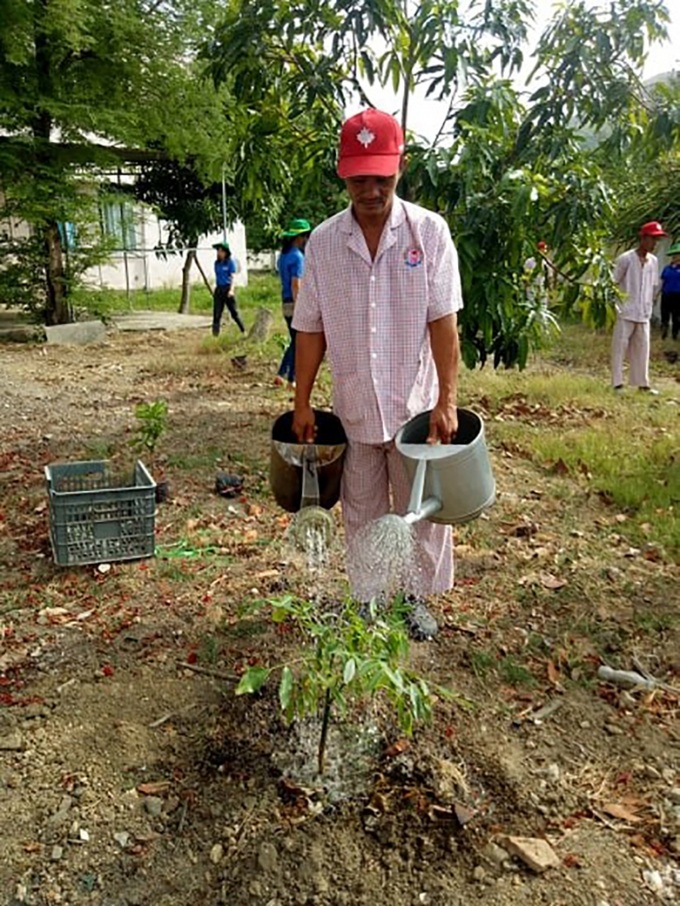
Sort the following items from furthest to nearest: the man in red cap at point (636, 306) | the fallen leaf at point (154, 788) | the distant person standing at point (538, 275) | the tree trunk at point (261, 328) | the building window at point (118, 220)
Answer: the building window at point (118, 220)
the tree trunk at point (261, 328)
the man in red cap at point (636, 306)
the distant person standing at point (538, 275)
the fallen leaf at point (154, 788)

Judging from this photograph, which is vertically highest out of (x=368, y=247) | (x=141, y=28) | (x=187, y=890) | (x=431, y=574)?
(x=141, y=28)

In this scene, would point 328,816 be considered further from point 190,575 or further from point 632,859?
point 190,575

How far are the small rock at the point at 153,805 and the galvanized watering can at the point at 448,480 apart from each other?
104cm

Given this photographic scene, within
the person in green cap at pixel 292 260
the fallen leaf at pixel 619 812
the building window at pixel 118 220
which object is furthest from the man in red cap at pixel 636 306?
the building window at pixel 118 220

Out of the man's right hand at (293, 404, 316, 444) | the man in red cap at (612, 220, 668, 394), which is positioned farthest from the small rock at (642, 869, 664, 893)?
the man in red cap at (612, 220, 668, 394)

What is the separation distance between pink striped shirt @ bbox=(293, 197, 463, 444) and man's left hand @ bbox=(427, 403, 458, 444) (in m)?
0.11

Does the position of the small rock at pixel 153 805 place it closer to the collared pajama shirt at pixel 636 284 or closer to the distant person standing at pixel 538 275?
the distant person standing at pixel 538 275

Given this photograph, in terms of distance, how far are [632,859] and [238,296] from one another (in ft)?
54.1

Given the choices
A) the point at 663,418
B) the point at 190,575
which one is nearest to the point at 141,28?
the point at 663,418

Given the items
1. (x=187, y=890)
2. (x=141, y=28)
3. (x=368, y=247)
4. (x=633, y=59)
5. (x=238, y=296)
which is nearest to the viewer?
(x=187, y=890)

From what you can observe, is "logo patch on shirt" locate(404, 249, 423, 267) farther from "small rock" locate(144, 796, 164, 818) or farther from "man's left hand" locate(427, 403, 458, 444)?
"small rock" locate(144, 796, 164, 818)

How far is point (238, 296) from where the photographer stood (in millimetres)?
17594

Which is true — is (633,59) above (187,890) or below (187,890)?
above

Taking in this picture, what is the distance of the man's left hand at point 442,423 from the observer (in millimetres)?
2488
